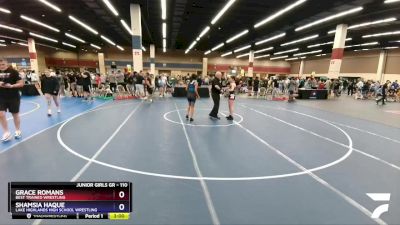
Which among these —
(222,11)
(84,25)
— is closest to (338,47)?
(222,11)

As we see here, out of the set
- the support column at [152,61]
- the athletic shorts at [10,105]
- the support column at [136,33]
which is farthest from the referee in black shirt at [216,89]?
the support column at [152,61]

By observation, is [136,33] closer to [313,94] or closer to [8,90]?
[8,90]

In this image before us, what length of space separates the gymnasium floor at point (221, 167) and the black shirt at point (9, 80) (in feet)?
4.16

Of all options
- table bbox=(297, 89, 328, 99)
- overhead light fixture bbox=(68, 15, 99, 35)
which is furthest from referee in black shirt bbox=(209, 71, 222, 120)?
overhead light fixture bbox=(68, 15, 99, 35)

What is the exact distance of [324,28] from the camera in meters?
22.3

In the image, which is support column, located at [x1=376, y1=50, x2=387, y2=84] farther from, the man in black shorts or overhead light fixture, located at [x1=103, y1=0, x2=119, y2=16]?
the man in black shorts

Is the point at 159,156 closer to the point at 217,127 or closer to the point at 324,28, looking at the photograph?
the point at 217,127

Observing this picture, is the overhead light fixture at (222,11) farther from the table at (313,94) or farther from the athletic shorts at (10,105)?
the athletic shorts at (10,105)

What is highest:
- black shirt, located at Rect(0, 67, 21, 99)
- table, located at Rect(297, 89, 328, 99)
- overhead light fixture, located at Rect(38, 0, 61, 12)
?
overhead light fixture, located at Rect(38, 0, 61, 12)

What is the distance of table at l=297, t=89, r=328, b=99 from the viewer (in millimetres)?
21656

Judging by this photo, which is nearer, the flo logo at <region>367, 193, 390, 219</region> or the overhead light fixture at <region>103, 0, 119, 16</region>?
the flo logo at <region>367, 193, 390, 219</region>
